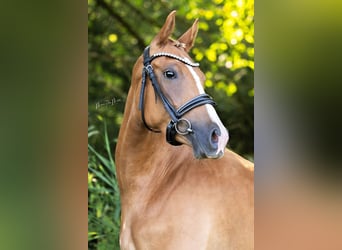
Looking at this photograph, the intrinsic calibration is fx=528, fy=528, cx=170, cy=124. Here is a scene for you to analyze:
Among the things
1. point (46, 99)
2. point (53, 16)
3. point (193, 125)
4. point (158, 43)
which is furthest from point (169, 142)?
point (53, 16)

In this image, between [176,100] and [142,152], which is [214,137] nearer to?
[176,100]

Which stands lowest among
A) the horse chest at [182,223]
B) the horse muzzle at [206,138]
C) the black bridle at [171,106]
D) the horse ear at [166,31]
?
the horse chest at [182,223]

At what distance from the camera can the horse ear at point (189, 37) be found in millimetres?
2883

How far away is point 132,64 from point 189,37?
373 mm

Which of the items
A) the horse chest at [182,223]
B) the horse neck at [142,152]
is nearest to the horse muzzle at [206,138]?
the horse neck at [142,152]

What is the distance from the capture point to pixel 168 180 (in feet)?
9.31

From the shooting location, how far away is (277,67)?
9.78 feet

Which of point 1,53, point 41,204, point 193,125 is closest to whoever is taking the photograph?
point 193,125

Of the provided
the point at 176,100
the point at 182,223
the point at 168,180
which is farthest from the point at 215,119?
the point at 182,223

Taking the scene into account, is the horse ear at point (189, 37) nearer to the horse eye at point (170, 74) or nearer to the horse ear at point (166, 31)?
the horse ear at point (166, 31)

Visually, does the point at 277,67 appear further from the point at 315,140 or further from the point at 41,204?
the point at 41,204

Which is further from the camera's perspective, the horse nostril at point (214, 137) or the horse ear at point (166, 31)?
the horse ear at point (166, 31)

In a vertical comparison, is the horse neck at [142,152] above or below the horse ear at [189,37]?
below

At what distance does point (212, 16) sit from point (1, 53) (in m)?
1.17
